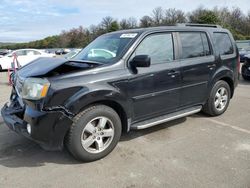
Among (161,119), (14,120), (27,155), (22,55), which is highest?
(22,55)

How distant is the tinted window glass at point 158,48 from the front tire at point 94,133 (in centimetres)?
103

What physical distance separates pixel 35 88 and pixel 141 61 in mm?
1433

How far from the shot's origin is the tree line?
4647 cm

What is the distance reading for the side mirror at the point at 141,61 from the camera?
141 inches

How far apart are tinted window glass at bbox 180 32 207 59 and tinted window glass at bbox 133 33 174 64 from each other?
31cm

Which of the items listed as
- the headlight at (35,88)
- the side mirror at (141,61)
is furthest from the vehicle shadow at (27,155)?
the side mirror at (141,61)

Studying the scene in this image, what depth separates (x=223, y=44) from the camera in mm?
5254

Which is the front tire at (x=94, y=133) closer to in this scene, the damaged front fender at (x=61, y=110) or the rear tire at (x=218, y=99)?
the damaged front fender at (x=61, y=110)

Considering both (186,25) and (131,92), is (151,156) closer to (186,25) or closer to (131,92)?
(131,92)

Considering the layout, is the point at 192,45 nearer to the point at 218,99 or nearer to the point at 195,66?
the point at 195,66

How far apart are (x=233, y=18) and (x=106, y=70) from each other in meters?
60.7

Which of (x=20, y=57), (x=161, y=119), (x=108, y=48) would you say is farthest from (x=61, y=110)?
(x=20, y=57)

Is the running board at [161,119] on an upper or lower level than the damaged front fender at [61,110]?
lower

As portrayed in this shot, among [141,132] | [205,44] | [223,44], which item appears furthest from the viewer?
[223,44]
